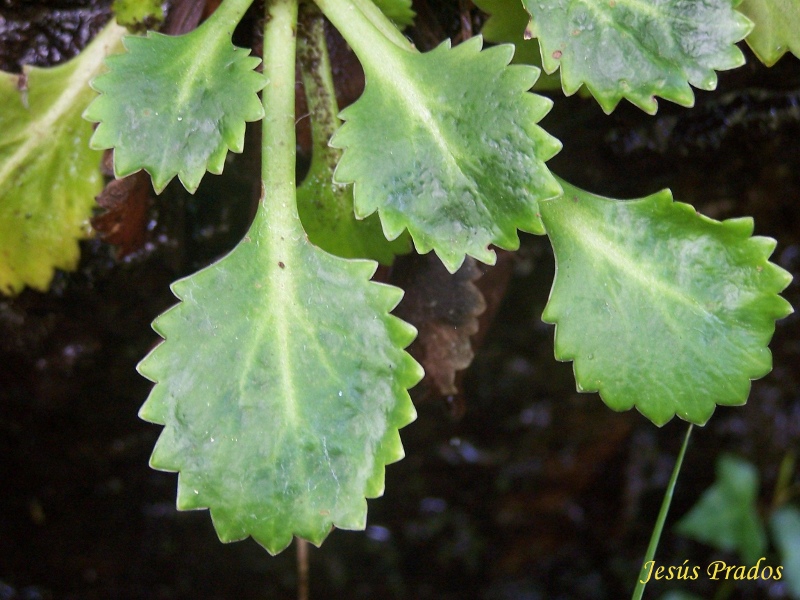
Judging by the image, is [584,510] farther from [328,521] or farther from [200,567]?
[328,521]

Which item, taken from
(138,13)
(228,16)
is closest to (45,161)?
(138,13)

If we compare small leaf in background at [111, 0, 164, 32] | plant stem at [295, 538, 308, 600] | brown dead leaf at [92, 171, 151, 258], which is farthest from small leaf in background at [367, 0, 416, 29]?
plant stem at [295, 538, 308, 600]

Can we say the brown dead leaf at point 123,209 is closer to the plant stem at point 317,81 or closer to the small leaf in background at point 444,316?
the plant stem at point 317,81

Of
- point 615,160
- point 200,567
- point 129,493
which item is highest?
point 615,160

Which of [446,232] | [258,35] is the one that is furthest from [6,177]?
[446,232]

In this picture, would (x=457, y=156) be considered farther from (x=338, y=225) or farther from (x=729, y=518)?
(x=729, y=518)

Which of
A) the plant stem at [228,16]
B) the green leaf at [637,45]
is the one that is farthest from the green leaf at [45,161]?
the green leaf at [637,45]
